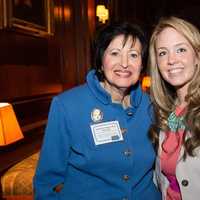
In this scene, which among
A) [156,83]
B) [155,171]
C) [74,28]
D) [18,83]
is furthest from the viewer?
[74,28]

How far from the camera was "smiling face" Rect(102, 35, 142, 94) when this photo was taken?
1936mm

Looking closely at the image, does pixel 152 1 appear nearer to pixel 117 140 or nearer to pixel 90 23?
pixel 90 23

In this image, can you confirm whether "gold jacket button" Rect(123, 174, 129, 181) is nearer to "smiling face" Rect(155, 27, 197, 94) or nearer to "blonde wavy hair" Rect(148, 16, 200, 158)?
"blonde wavy hair" Rect(148, 16, 200, 158)

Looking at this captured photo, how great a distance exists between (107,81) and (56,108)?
371mm

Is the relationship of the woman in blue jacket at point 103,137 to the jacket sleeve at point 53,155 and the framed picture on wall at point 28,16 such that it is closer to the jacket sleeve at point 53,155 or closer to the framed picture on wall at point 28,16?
the jacket sleeve at point 53,155

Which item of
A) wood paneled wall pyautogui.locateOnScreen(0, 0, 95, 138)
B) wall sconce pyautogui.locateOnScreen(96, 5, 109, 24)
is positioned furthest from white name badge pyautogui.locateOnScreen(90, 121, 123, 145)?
wall sconce pyautogui.locateOnScreen(96, 5, 109, 24)

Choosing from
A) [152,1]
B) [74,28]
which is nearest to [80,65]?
[74,28]

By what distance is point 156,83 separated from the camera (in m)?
2.18

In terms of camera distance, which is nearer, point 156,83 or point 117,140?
point 117,140

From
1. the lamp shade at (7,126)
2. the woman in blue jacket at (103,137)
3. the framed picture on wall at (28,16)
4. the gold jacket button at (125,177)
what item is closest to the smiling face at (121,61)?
the woman in blue jacket at (103,137)

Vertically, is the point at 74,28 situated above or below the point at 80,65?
above

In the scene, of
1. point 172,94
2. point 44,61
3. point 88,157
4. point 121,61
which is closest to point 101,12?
point 44,61

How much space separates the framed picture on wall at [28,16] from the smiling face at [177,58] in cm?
190

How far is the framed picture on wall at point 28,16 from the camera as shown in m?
3.26
